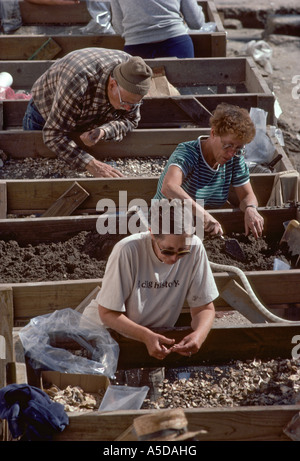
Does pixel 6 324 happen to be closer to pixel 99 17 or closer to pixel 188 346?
pixel 188 346

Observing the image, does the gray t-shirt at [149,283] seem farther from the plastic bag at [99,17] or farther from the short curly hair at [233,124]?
the plastic bag at [99,17]

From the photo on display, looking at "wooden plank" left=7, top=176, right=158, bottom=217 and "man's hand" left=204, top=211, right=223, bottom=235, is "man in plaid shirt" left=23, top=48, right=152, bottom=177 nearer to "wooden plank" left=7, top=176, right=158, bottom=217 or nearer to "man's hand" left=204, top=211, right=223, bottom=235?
"wooden plank" left=7, top=176, right=158, bottom=217

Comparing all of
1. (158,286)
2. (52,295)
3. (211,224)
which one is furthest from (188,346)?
(211,224)

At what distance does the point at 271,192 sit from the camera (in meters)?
6.21

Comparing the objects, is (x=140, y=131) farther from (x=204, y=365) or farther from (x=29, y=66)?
(x=204, y=365)

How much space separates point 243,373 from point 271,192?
244 cm

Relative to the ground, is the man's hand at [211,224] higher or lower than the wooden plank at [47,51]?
lower

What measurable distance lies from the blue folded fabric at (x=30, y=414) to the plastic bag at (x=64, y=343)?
0.68 metres

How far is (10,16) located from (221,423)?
28.9ft

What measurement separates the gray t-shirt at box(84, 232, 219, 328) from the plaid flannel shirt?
2176 millimetres

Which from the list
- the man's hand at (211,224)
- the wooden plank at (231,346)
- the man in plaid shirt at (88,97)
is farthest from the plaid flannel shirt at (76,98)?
the wooden plank at (231,346)

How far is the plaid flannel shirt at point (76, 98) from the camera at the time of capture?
5.69 m

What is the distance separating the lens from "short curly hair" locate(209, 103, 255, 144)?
15.7ft

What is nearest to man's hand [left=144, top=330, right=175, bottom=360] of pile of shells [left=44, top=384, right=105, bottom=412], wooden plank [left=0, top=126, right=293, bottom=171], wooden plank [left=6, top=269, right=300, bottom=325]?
pile of shells [left=44, top=384, right=105, bottom=412]
